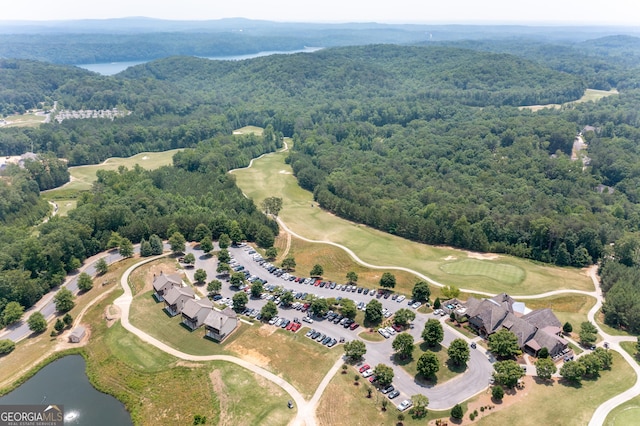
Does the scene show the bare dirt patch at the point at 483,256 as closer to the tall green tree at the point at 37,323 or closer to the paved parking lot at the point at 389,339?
the paved parking lot at the point at 389,339

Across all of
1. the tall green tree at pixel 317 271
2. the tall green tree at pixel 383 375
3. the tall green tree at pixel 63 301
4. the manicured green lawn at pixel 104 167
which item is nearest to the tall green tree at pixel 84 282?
the tall green tree at pixel 63 301

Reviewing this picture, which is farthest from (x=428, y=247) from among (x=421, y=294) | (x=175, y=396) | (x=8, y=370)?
(x=8, y=370)

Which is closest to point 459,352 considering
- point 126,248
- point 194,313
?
point 194,313

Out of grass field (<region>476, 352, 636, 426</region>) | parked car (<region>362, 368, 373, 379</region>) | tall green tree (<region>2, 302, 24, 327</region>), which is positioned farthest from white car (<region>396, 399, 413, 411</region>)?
tall green tree (<region>2, 302, 24, 327</region>)

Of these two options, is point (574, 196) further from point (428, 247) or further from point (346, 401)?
point (346, 401)

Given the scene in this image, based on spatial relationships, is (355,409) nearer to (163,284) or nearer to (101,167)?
(163,284)

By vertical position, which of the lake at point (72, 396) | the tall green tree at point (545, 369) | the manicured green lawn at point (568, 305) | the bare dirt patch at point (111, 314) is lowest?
the lake at point (72, 396)
